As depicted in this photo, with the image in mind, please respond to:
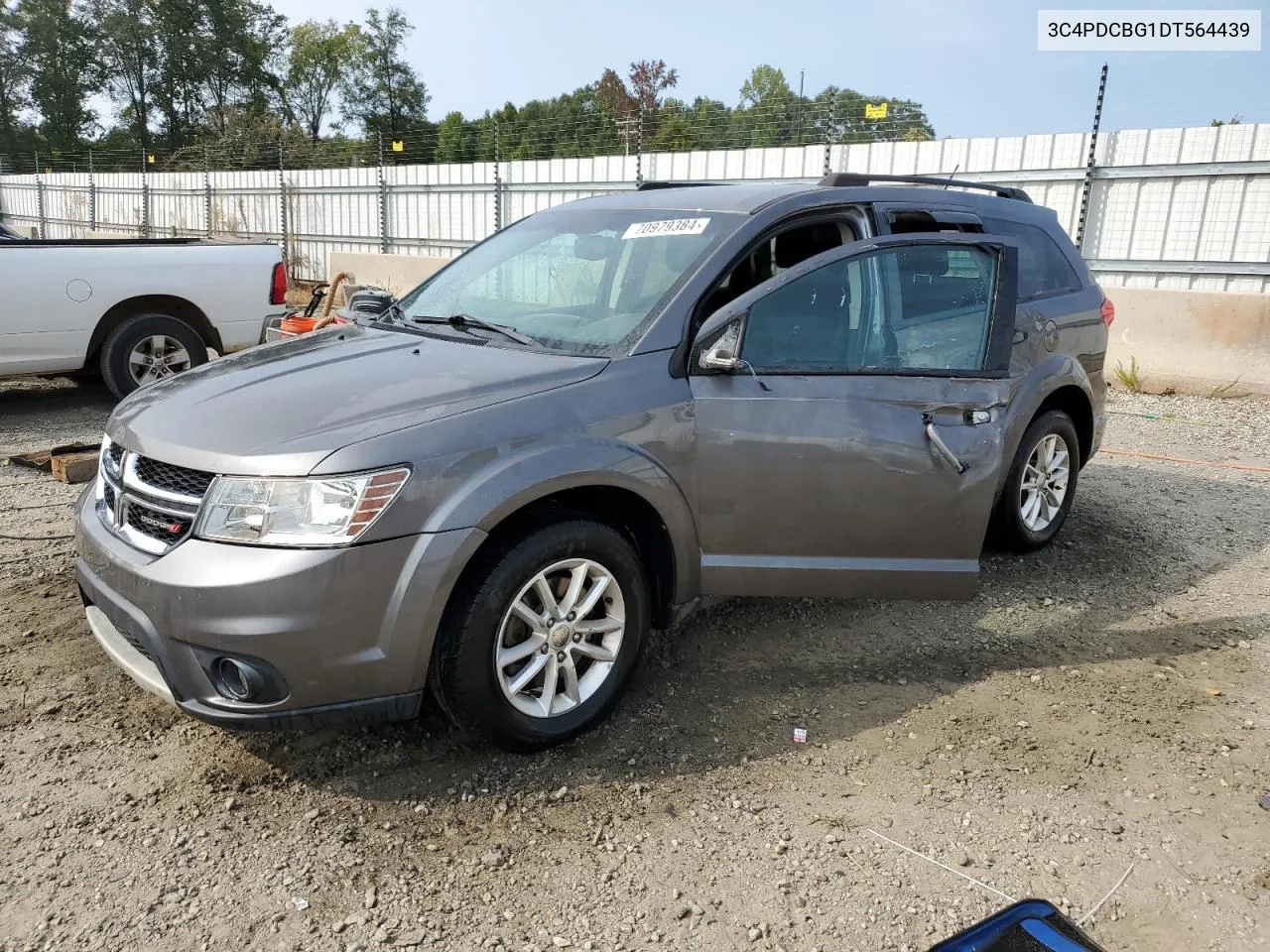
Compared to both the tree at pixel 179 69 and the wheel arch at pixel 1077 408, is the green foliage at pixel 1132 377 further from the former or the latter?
the tree at pixel 179 69

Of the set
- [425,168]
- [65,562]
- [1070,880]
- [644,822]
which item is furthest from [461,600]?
[425,168]

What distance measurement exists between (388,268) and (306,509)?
45.5 ft

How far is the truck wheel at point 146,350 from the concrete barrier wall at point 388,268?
244 inches

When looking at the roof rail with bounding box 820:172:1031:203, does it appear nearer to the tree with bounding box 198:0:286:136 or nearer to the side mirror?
the side mirror

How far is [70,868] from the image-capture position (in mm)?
2592

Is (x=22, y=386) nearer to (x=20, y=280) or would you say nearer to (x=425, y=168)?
(x=20, y=280)

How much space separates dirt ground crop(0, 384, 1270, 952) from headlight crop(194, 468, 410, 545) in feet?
2.82

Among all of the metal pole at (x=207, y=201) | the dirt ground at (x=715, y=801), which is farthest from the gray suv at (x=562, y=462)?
the metal pole at (x=207, y=201)

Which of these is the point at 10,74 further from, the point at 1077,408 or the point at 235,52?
the point at 1077,408

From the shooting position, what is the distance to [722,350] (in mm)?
3303

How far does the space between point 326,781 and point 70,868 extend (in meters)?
0.70

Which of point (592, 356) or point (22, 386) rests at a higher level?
point (592, 356)

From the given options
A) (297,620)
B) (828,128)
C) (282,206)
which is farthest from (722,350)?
(282,206)

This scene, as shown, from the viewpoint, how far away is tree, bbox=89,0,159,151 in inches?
2495
